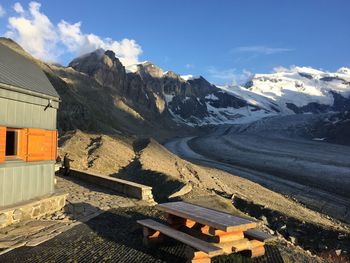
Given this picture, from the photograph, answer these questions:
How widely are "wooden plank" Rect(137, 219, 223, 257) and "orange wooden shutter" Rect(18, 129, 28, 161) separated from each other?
13.7 ft

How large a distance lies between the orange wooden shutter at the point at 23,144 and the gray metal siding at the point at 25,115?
189 millimetres

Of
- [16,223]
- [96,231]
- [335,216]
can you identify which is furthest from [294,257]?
[335,216]

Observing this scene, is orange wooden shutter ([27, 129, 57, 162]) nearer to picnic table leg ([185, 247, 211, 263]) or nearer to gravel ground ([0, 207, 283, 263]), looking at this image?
gravel ground ([0, 207, 283, 263])

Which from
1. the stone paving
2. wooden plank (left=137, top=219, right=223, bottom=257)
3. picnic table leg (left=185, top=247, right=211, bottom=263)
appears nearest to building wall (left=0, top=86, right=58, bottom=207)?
the stone paving

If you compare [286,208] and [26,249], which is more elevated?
[26,249]

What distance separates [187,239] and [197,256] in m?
0.66

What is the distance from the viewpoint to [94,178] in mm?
19500

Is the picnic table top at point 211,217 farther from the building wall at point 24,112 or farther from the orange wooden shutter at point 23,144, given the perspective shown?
the building wall at point 24,112

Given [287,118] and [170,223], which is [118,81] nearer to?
[287,118]

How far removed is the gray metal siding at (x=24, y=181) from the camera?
11539mm

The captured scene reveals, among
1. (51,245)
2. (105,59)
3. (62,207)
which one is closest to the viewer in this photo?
(51,245)

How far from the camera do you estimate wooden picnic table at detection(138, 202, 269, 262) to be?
27.9 feet

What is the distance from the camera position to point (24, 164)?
12.2 m

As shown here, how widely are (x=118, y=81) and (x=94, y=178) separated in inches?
5087
